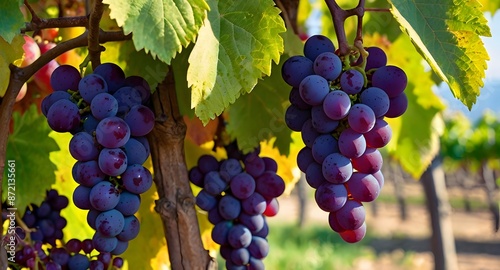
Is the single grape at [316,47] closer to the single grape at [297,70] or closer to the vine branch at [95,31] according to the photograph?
the single grape at [297,70]

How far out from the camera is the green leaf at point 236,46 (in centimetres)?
59

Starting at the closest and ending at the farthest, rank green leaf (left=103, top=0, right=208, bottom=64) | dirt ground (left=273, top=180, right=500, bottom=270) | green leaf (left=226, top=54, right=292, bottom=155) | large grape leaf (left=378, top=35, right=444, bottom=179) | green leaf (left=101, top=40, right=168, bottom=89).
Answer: green leaf (left=103, top=0, right=208, bottom=64)
green leaf (left=101, top=40, right=168, bottom=89)
green leaf (left=226, top=54, right=292, bottom=155)
large grape leaf (left=378, top=35, right=444, bottom=179)
dirt ground (left=273, top=180, right=500, bottom=270)

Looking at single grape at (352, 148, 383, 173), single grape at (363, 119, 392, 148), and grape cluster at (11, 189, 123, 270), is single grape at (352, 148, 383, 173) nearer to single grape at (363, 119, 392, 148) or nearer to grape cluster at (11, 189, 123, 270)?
single grape at (363, 119, 392, 148)

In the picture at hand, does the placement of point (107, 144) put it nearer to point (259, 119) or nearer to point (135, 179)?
point (135, 179)

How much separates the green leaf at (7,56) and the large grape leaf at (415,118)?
3.05ft

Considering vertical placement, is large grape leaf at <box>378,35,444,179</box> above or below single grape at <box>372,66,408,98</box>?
above

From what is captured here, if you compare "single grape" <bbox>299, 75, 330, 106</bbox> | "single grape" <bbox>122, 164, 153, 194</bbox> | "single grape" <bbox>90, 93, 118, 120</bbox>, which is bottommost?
"single grape" <bbox>122, 164, 153, 194</bbox>

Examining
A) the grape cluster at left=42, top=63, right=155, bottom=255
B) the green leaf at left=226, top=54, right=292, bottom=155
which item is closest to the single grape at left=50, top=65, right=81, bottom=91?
the grape cluster at left=42, top=63, right=155, bottom=255

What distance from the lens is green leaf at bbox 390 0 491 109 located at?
63 centimetres

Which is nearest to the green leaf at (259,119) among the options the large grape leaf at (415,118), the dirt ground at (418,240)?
the large grape leaf at (415,118)

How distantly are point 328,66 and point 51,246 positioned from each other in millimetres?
527

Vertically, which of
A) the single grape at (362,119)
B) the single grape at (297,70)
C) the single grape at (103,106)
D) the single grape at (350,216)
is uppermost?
the single grape at (297,70)

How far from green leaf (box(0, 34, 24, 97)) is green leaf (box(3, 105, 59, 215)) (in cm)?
25

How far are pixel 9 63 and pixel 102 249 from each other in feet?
0.77
